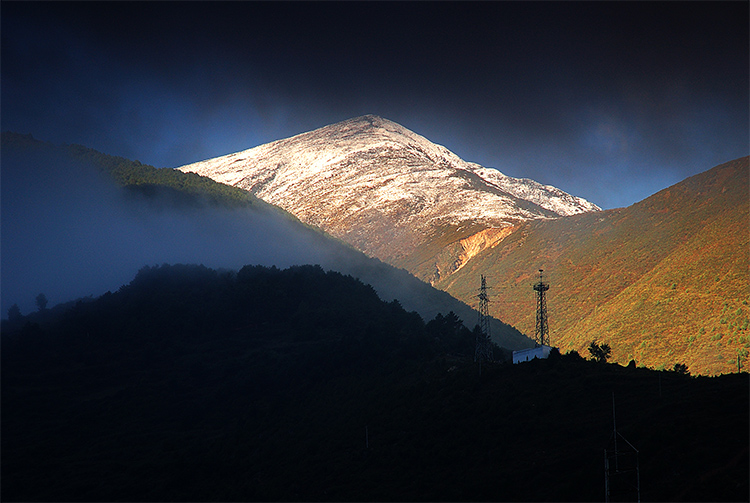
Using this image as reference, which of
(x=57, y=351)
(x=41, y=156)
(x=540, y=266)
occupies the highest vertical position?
(x=41, y=156)

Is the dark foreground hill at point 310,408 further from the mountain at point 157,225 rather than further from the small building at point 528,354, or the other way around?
the mountain at point 157,225

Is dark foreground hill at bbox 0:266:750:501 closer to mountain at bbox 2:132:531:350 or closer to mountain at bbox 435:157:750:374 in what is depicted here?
mountain at bbox 2:132:531:350

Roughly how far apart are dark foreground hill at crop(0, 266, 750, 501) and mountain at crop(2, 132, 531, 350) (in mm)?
20169

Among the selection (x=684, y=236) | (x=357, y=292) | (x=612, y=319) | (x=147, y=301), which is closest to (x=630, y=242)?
(x=684, y=236)

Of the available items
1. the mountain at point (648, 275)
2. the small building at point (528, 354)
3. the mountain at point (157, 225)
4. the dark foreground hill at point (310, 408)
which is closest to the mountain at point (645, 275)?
the mountain at point (648, 275)

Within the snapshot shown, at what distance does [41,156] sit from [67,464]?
103 metres

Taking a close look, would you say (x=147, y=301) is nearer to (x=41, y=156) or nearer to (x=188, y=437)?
(x=188, y=437)

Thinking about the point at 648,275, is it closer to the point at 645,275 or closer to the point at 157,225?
the point at 645,275

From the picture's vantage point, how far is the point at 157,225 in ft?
490

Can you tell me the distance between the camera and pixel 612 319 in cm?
11775

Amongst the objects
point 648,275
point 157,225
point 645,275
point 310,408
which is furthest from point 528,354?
point 157,225

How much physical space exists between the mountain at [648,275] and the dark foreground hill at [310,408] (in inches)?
1334

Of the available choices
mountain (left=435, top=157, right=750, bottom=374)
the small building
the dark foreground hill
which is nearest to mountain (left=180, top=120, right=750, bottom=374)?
mountain (left=435, top=157, right=750, bottom=374)

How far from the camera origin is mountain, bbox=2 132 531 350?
13525cm
